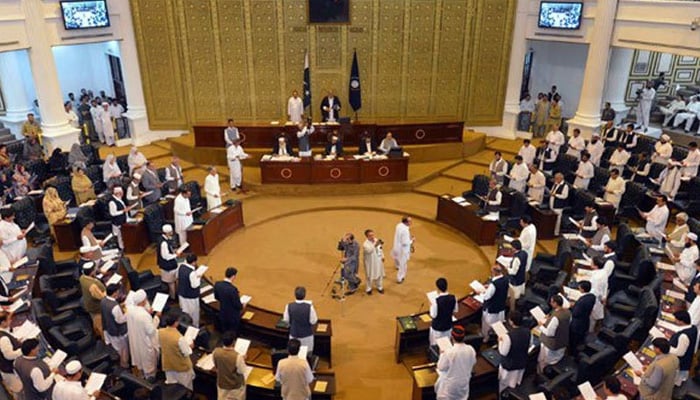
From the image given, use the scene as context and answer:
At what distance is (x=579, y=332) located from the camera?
7.61 meters

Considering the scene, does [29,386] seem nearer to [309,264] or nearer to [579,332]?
[309,264]

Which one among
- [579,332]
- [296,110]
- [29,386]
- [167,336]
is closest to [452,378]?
[579,332]

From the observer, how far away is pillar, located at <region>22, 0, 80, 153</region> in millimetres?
14188

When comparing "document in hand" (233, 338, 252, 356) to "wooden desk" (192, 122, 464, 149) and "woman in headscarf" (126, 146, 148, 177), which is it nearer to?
"woman in headscarf" (126, 146, 148, 177)

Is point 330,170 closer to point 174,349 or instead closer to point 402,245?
point 402,245

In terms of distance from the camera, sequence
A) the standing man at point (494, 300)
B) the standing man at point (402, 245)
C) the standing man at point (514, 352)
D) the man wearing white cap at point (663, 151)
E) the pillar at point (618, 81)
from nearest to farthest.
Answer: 1. the standing man at point (514, 352)
2. the standing man at point (494, 300)
3. the standing man at point (402, 245)
4. the man wearing white cap at point (663, 151)
5. the pillar at point (618, 81)

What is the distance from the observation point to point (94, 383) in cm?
621

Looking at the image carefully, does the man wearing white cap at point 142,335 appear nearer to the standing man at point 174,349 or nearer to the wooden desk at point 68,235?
the standing man at point 174,349

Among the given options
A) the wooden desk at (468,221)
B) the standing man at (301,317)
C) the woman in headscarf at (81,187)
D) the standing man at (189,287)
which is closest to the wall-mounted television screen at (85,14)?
the woman in headscarf at (81,187)

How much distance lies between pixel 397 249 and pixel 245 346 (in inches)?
160

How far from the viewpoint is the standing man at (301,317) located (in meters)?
7.42

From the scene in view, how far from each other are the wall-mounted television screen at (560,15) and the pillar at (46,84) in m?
14.7

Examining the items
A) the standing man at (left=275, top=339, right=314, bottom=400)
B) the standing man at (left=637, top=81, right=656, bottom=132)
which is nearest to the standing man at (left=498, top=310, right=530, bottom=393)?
the standing man at (left=275, top=339, right=314, bottom=400)

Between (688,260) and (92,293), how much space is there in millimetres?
9260
